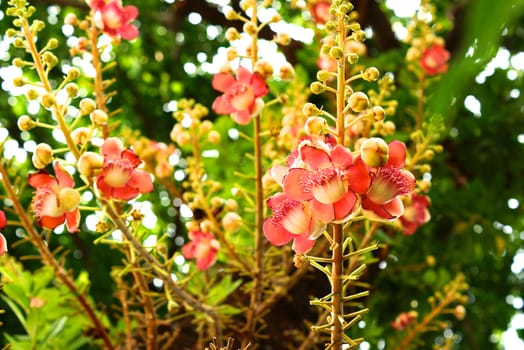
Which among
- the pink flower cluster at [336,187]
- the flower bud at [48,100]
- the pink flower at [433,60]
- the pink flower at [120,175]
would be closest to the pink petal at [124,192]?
the pink flower at [120,175]

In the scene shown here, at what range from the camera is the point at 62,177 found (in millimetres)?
799

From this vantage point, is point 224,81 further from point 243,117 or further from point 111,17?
point 111,17

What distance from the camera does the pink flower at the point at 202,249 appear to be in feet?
3.81

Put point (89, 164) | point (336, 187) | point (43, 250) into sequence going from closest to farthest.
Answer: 1. point (336, 187)
2. point (89, 164)
3. point (43, 250)

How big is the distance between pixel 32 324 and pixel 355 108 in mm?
666

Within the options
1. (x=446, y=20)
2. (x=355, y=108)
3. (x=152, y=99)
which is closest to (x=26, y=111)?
(x=152, y=99)

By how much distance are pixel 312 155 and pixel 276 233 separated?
9 cm

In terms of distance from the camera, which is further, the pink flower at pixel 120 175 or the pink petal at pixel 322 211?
the pink flower at pixel 120 175

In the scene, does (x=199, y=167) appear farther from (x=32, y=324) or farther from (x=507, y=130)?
(x=507, y=130)

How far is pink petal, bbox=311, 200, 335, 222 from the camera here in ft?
2.07

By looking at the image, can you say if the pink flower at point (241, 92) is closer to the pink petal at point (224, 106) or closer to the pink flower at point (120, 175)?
the pink petal at point (224, 106)

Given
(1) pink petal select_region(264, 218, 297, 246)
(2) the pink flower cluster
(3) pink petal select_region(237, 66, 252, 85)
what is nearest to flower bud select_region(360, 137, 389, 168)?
(2) the pink flower cluster

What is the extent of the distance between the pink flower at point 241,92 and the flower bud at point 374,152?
0.38 meters

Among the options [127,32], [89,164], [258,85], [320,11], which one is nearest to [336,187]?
[89,164]
